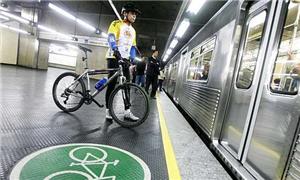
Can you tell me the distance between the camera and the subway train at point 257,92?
1779 millimetres

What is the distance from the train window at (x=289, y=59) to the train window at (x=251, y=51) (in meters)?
0.42

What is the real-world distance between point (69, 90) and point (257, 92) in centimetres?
298

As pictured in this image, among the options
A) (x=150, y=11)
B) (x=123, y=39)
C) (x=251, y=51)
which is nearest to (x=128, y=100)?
(x=123, y=39)

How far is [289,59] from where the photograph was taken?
75.7 inches

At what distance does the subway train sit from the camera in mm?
1779

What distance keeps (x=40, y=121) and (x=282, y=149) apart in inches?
115

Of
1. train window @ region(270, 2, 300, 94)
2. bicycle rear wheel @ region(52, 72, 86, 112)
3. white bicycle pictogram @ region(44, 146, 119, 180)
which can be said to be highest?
train window @ region(270, 2, 300, 94)

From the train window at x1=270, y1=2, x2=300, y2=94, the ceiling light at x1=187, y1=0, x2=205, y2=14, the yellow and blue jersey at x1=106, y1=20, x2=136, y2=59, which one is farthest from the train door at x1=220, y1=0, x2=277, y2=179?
the ceiling light at x1=187, y1=0, x2=205, y2=14

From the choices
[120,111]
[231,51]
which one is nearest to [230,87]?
[231,51]

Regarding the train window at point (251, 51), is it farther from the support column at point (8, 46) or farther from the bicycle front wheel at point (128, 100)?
the support column at point (8, 46)

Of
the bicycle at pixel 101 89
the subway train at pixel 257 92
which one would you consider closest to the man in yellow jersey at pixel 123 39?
the bicycle at pixel 101 89

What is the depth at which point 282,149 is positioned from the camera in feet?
5.71

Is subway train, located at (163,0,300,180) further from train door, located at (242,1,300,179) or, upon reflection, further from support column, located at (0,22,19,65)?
support column, located at (0,22,19,65)

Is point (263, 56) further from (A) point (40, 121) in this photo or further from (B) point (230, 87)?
(A) point (40, 121)
